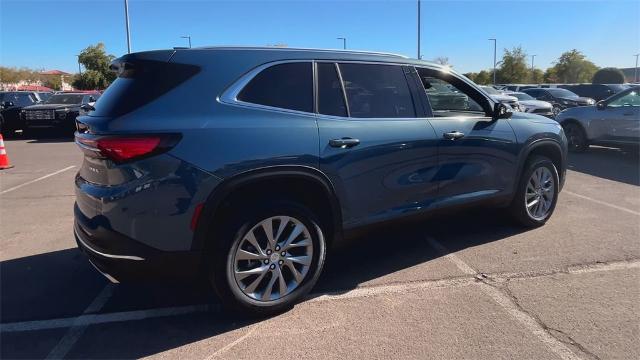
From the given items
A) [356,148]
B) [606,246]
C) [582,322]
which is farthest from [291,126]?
[606,246]

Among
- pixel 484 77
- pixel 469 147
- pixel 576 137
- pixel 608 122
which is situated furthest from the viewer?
pixel 484 77

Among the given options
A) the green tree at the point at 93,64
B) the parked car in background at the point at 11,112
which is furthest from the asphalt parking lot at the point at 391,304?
the green tree at the point at 93,64

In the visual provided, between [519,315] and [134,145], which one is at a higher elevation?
[134,145]

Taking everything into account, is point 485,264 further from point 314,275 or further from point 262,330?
point 262,330

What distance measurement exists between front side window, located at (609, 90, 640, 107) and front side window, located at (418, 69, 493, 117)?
6851 millimetres

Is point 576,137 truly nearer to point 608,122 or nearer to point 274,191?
point 608,122

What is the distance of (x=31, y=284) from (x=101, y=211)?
154cm

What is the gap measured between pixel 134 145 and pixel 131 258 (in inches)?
27.5

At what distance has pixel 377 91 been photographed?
3.95m

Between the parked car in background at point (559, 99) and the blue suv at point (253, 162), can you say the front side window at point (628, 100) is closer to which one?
the blue suv at point (253, 162)

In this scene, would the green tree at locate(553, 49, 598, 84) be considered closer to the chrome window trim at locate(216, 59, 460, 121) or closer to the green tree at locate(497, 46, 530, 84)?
the green tree at locate(497, 46, 530, 84)

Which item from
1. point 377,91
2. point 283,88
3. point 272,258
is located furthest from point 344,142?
point 272,258

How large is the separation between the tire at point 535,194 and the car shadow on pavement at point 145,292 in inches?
8.1

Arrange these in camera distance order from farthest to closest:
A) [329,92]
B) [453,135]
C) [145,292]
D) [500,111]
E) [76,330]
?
[500,111], [453,135], [145,292], [329,92], [76,330]
